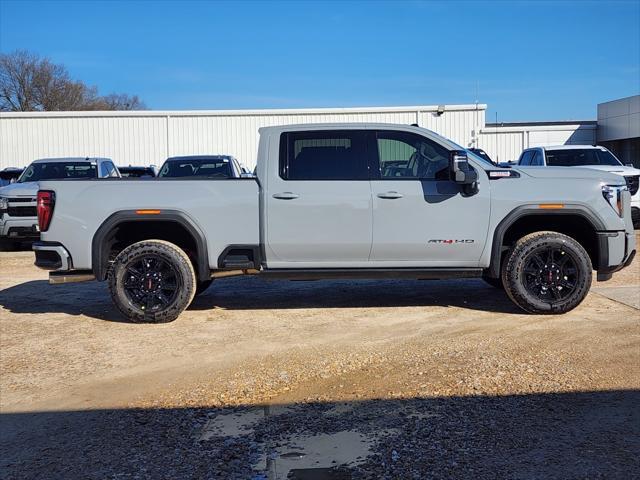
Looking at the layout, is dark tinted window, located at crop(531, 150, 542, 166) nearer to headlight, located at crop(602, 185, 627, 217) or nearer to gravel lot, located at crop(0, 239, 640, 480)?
gravel lot, located at crop(0, 239, 640, 480)

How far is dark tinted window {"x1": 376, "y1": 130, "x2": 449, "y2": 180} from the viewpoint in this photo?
6.89 meters

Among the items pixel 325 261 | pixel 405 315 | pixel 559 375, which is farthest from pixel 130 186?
pixel 559 375

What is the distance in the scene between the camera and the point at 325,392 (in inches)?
188

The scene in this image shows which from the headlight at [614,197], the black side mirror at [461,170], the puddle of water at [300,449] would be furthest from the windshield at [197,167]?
the puddle of water at [300,449]

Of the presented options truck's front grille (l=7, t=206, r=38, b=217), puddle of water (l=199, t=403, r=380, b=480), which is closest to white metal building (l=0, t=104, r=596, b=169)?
truck's front grille (l=7, t=206, r=38, b=217)

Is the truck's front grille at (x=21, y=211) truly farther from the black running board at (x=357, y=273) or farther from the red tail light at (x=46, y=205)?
the black running board at (x=357, y=273)

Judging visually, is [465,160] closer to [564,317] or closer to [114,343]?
[564,317]

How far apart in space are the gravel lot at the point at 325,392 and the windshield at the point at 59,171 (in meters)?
6.91

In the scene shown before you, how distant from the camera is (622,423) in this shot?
411cm

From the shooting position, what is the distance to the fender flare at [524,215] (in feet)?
22.3

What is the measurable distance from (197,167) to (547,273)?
350 inches

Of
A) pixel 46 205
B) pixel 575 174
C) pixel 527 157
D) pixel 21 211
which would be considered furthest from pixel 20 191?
pixel 527 157

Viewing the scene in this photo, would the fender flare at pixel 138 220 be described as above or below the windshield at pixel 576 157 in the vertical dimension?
below

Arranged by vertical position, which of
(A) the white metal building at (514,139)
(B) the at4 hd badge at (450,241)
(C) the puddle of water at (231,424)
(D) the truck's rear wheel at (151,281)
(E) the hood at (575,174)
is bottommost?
(C) the puddle of water at (231,424)
